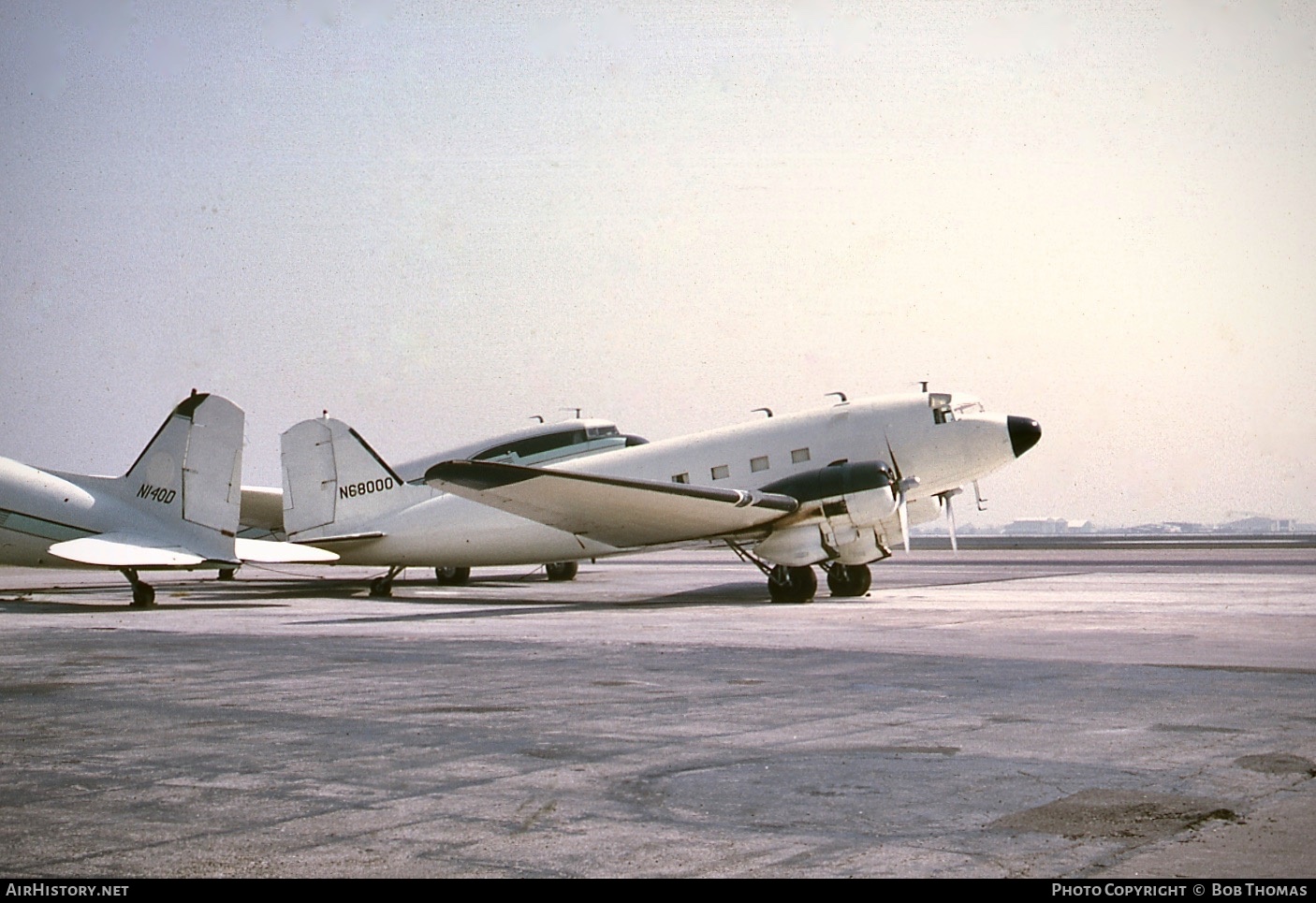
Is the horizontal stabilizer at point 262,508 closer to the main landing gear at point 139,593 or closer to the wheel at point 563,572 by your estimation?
the wheel at point 563,572

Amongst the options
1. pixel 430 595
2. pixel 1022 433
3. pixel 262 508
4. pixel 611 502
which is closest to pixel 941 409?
pixel 1022 433

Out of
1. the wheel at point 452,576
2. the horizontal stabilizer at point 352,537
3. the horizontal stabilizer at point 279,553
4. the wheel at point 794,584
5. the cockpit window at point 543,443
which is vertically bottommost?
the wheel at point 794,584

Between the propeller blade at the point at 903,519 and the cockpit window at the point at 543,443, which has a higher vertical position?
the cockpit window at the point at 543,443

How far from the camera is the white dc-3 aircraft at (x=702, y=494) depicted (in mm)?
25703

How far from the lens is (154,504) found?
90.4 ft

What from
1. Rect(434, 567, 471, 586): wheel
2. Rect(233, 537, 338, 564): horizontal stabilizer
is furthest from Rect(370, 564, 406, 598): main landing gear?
Rect(434, 567, 471, 586): wheel

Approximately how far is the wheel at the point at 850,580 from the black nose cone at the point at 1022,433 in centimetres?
466

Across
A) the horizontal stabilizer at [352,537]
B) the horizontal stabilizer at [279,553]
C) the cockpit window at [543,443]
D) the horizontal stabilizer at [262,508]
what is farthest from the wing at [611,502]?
the horizontal stabilizer at [262,508]

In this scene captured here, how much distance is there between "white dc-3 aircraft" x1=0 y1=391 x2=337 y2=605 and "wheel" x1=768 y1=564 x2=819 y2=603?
11.9m

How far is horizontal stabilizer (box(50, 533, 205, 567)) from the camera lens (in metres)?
25.6

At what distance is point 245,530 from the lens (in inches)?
1731

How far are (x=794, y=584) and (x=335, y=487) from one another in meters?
13.8
